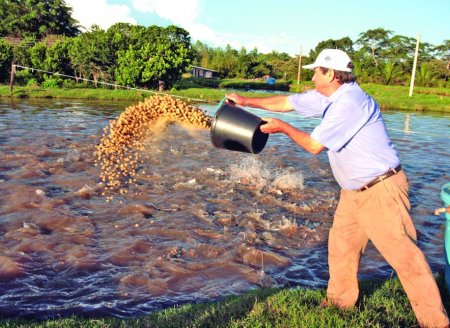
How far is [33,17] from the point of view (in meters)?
48.3

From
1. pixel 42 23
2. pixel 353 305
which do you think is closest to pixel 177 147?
pixel 353 305

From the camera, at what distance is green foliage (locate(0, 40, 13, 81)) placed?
2648 cm

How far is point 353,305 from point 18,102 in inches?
766

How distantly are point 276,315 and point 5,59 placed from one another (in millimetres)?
27993

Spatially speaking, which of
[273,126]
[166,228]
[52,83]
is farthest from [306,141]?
[52,83]

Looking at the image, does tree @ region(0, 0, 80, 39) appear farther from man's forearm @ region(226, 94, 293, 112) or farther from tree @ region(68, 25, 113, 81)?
man's forearm @ region(226, 94, 293, 112)

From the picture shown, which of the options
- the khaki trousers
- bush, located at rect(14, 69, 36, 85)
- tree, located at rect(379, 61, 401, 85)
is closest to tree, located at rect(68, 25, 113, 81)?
bush, located at rect(14, 69, 36, 85)

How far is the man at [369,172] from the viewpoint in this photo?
9.54 feet

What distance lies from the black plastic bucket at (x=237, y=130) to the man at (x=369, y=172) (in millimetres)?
241

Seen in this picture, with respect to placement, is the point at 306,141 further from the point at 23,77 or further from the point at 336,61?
the point at 23,77

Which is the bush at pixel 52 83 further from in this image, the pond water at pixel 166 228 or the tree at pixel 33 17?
the tree at pixel 33 17

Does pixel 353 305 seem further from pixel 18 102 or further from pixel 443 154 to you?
pixel 18 102

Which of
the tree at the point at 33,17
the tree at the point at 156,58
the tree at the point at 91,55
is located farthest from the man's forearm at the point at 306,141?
the tree at the point at 33,17

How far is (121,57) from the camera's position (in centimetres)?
2809
